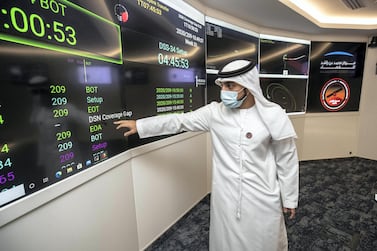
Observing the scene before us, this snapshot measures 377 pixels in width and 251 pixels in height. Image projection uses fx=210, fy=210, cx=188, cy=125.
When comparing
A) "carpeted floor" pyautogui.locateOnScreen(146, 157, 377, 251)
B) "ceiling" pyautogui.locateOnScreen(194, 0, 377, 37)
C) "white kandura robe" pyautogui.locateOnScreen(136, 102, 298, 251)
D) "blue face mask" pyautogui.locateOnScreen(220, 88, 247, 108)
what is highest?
"ceiling" pyautogui.locateOnScreen(194, 0, 377, 37)

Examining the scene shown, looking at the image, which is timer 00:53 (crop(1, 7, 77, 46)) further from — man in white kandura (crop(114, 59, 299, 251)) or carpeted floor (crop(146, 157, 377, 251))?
carpeted floor (crop(146, 157, 377, 251))

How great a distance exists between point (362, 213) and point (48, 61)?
3.43 meters

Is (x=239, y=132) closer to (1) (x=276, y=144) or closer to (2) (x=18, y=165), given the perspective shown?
(1) (x=276, y=144)

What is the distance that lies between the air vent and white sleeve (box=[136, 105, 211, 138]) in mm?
3014

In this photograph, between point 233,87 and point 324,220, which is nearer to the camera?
point 233,87

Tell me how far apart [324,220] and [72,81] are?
9.30ft

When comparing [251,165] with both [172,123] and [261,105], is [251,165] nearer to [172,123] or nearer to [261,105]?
[261,105]

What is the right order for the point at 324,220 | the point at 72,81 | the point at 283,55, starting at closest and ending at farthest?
the point at 72,81, the point at 324,220, the point at 283,55

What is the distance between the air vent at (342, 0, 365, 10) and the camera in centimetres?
297

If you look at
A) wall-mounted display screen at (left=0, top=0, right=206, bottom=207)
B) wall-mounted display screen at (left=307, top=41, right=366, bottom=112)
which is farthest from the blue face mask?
wall-mounted display screen at (left=307, top=41, right=366, bottom=112)

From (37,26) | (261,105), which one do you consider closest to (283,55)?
(261,105)

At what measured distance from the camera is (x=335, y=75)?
421cm

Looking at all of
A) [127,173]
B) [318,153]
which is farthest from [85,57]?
[318,153]

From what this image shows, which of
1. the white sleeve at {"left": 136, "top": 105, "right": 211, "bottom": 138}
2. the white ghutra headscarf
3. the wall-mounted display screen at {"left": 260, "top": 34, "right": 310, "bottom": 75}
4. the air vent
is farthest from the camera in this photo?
the wall-mounted display screen at {"left": 260, "top": 34, "right": 310, "bottom": 75}
